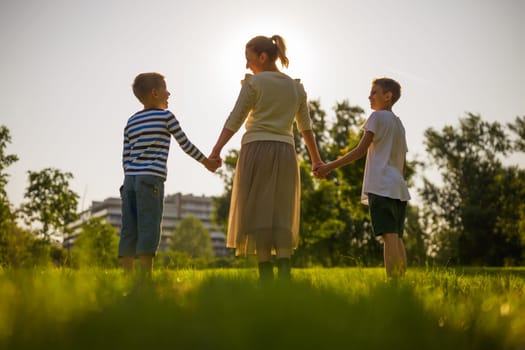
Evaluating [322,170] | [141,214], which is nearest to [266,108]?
[322,170]

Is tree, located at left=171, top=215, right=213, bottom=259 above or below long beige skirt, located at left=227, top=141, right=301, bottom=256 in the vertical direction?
above

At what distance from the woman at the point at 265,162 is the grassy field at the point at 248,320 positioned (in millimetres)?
2660

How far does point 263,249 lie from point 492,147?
50449 mm

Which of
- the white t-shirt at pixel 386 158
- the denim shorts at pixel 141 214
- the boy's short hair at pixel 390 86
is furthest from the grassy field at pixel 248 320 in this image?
the boy's short hair at pixel 390 86

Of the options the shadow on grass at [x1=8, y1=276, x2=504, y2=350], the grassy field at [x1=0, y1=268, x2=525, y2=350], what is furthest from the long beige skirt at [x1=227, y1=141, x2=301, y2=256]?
the shadow on grass at [x1=8, y1=276, x2=504, y2=350]

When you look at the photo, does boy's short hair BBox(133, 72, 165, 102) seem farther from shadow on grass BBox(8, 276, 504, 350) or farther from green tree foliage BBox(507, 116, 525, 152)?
green tree foliage BBox(507, 116, 525, 152)

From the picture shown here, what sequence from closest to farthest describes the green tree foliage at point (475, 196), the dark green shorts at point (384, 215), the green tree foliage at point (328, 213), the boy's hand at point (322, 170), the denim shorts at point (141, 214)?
the denim shorts at point (141, 214) → the dark green shorts at point (384, 215) → the boy's hand at point (322, 170) → the green tree foliage at point (328, 213) → the green tree foliage at point (475, 196)

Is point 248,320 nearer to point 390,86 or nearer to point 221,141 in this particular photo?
point 221,141

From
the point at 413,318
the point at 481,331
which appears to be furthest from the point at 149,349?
the point at 481,331

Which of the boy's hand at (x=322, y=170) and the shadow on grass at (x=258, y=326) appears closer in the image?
the shadow on grass at (x=258, y=326)

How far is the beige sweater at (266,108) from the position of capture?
5.90 m

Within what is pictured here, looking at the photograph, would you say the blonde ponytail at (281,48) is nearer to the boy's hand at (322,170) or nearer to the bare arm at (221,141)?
the bare arm at (221,141)

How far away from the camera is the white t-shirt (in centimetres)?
637

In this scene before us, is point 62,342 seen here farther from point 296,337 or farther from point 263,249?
point 263,249
